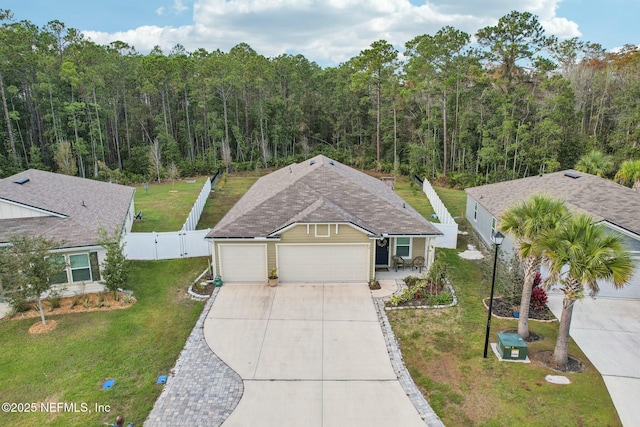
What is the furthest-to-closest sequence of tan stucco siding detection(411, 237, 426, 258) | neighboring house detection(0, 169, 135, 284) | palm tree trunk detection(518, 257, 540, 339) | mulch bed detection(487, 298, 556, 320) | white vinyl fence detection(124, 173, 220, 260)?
white vinyl fence detection(124, 173, 220, 260) → tan stucco siding detection(411, 237, 426, 258) → neighboring house detection(0, 169, 135, 284) → mulch bed detection(487, 298, 556, 320) → palm tree trunk detection(518, 257, 540, 339)

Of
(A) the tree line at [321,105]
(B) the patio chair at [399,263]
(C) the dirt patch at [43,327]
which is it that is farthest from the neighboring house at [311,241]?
(A) the tree line at [321,105]

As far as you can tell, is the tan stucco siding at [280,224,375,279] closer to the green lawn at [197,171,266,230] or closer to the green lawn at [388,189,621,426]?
the green lawn at [388,189,621,426]

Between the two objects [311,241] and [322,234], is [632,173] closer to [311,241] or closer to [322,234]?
[322,234]

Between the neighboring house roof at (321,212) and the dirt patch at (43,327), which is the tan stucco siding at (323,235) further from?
the dirt patch at (43,327)

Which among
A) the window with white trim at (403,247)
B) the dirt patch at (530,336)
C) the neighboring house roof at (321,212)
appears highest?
the neighboring house roof at (321,212)

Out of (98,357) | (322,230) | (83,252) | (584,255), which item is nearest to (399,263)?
(322,230)

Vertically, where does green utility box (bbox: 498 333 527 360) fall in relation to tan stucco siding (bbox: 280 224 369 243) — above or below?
Answer: below

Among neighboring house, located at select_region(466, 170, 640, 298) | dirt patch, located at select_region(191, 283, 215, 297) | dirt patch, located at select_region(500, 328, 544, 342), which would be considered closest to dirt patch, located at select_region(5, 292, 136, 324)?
dirt patch, located at select_region(191, 283, 215, 297)
